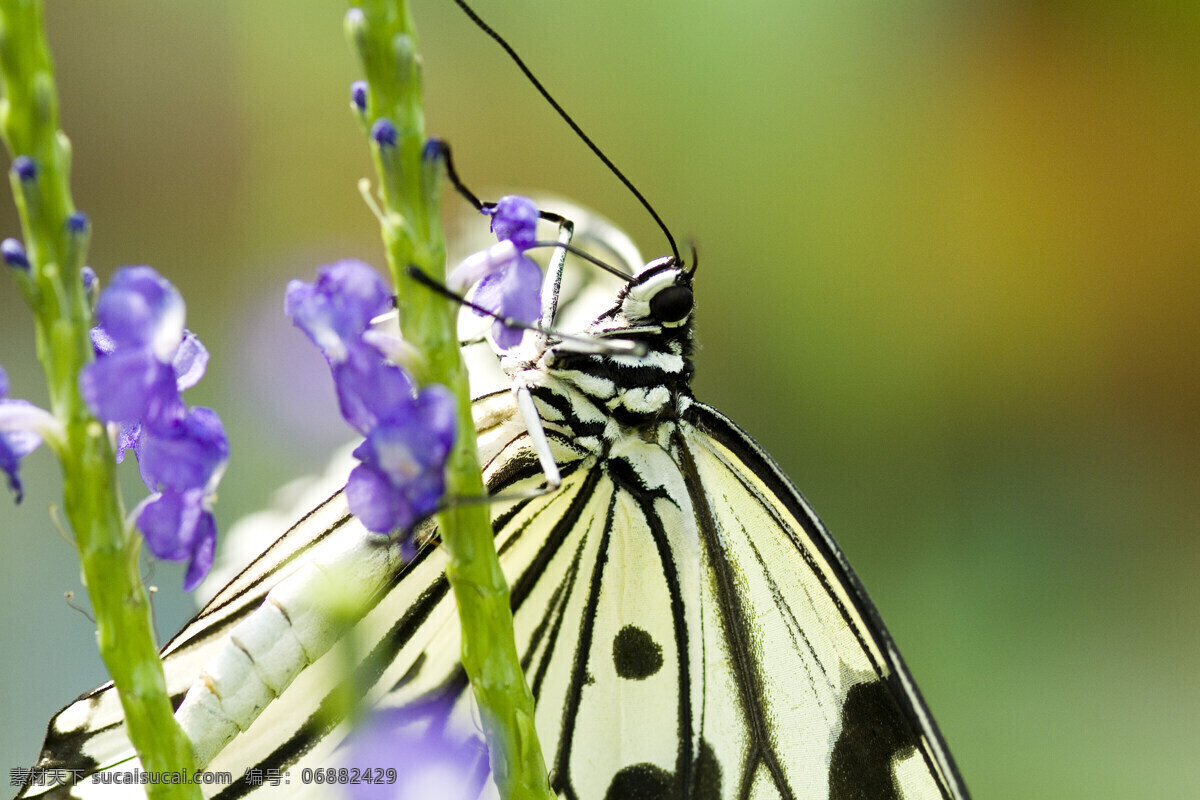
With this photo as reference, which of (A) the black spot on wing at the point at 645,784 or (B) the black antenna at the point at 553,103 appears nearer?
(B) the black antenna at the point at 553,103

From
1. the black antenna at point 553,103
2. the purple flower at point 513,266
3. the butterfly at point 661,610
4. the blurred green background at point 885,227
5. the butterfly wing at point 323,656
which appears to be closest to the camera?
the purple flower at point 513,266

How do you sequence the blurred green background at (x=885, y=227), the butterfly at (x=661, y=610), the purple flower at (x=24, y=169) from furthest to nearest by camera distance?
1. the blurred green background at (x=885, y=227)
2. the butterfly at (x=661, y=610)
3. the purple flower at (x=24, y=169)

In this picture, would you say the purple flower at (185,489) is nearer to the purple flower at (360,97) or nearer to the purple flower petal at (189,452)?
the purple flower petal at (189,452)

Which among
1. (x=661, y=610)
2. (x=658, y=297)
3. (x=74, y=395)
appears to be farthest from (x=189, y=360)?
(x=661, y=610)

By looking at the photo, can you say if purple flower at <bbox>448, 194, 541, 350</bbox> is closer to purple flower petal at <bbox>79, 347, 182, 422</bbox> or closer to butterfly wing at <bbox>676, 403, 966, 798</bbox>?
purple flower petal at <bbox>79, 347, 182, 422</bbox>

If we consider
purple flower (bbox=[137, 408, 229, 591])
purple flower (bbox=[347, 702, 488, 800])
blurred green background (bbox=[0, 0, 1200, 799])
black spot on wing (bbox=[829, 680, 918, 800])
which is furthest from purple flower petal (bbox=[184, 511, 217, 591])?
blurred green background (bbox=[0, 0, 1200, 799])

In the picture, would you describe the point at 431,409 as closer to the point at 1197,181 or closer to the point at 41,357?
the point at 41,357

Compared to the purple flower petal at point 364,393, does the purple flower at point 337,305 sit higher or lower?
higher

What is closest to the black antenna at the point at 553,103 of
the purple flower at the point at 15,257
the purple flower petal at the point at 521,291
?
the purple flower petal at the point at 521,291
